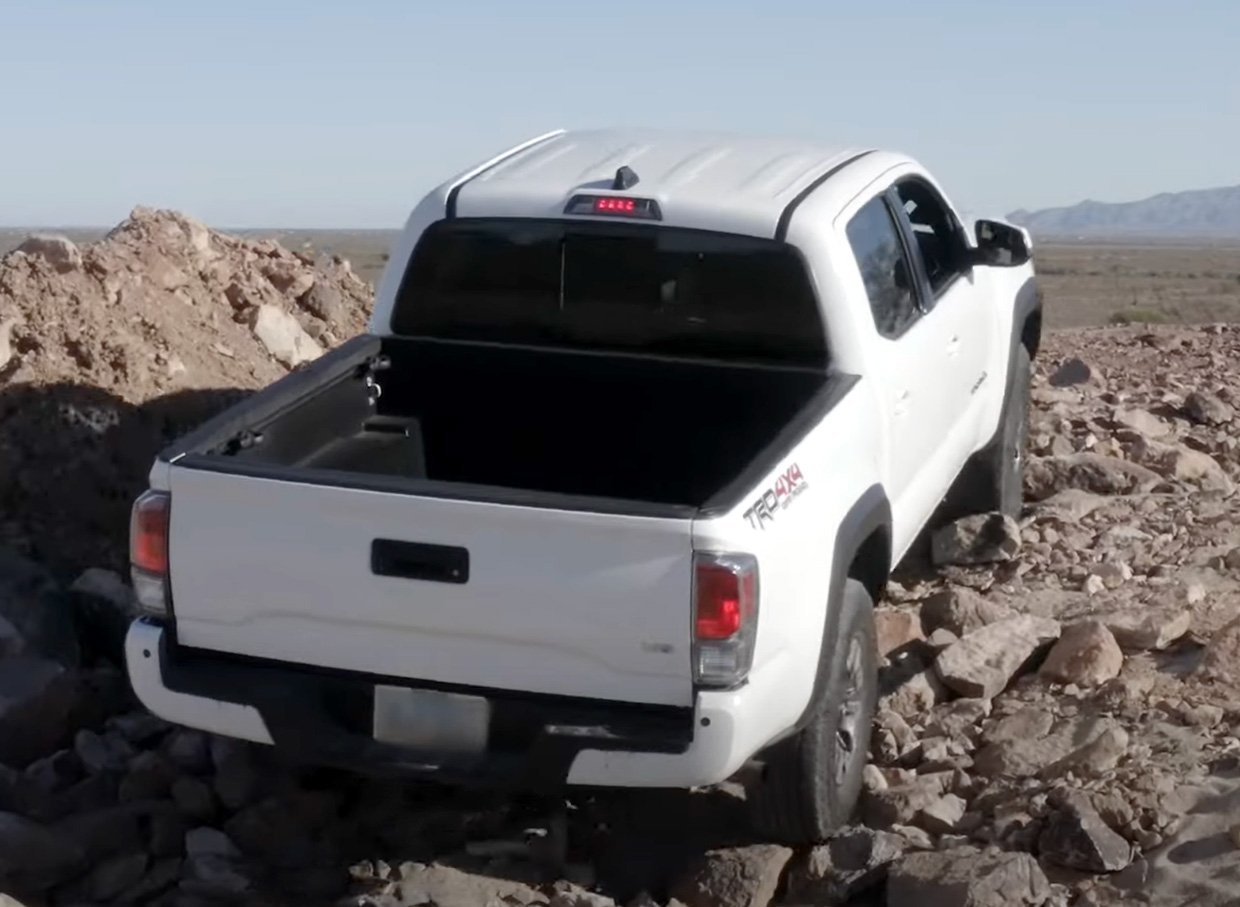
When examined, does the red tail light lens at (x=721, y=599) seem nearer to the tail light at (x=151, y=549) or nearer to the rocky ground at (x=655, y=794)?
the rocky ground at (x=655, y=794)

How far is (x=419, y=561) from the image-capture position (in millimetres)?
4195

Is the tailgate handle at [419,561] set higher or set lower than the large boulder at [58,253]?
lower

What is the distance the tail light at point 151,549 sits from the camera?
14.5ft

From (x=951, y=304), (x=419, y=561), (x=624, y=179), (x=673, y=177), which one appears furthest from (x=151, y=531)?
(x=951, y=304)

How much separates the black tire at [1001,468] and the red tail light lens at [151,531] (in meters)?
4.00

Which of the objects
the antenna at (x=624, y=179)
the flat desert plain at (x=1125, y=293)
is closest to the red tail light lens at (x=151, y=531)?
the antenna at (x=624, y=179)

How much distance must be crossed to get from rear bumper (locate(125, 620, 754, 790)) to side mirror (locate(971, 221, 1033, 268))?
3.01 metres

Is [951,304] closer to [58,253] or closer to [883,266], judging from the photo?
[883,266]

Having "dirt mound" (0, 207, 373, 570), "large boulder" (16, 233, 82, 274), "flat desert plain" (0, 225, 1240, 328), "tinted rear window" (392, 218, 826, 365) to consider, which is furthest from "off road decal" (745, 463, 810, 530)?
"flat desert plain" (0, 225, 1240, 328)

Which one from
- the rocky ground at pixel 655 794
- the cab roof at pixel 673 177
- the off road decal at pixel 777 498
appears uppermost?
the cab roof at pixel 673 177

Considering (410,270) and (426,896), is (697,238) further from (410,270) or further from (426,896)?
(426,896)

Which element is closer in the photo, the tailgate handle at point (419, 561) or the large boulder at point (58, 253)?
the tailgate handle at point (419, 561)

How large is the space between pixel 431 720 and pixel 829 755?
3.63 ft

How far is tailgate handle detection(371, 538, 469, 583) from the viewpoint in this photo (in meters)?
4.17
